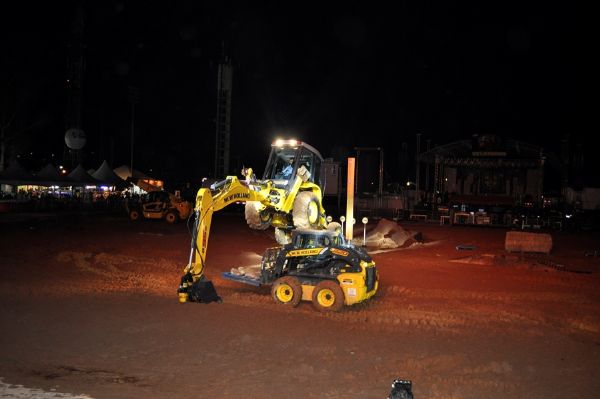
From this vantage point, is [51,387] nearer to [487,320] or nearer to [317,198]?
[487,320]

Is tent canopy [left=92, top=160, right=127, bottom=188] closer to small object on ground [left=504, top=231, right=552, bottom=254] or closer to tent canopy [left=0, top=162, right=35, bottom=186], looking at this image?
tent canopy [left=0, top=162, right=35, bottom=186]

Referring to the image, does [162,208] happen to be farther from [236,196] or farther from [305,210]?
[236,196]

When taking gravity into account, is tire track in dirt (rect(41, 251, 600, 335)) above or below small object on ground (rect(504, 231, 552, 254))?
below

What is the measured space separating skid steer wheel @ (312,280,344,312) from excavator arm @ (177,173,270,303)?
231cm

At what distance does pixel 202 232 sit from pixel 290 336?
3.17 meters

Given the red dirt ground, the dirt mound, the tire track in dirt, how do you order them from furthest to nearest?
the dirt mound < the tire track in dirt < the red dirt ground

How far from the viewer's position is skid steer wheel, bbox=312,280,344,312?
1212 cm

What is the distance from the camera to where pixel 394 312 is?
12.3m

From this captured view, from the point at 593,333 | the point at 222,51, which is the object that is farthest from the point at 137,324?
the point at 222,51

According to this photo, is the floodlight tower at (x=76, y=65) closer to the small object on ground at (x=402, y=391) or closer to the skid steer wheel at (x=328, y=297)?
the skid steer wheel at (x=328, y=297)

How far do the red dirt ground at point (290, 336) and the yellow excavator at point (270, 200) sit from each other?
0.77 metres

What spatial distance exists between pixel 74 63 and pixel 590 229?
4784cm

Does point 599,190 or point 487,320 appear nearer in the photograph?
point 487,320

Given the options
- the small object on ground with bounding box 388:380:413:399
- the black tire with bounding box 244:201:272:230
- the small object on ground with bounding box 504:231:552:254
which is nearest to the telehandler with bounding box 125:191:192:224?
the small object on ground with bounding box 504:231:552:254
